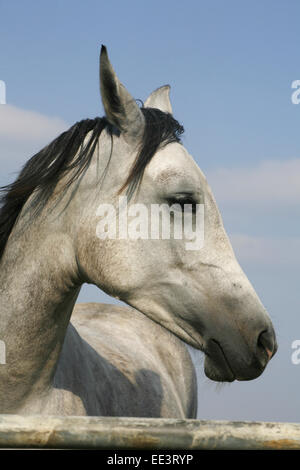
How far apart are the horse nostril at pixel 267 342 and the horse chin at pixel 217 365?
17cm

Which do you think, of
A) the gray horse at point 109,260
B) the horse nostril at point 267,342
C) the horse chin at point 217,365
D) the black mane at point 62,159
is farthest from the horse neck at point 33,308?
the horse nostril at point 267,342

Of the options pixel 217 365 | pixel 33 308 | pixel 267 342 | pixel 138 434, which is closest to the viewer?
pixel 138 434

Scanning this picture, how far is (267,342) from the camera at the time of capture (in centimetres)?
238

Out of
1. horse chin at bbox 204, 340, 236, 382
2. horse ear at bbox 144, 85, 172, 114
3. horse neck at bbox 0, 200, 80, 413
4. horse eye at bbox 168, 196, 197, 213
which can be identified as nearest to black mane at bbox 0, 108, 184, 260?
horse neck at bbox 0, 200, 80, 413

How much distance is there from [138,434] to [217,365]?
1042 mm

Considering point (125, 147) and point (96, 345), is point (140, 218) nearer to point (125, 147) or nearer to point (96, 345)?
point (125, 147)

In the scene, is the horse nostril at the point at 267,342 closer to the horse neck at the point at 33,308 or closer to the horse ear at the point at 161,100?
the horse neck at the point at 33,308

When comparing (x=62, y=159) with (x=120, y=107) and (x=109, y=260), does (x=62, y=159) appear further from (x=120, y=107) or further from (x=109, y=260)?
(x=109, y=260)

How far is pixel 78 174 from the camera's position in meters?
2.69

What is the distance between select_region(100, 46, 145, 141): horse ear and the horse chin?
1.03 m

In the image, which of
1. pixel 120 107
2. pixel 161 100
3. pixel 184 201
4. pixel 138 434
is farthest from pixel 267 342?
pixel 161 100

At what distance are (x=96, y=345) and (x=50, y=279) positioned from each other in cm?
143

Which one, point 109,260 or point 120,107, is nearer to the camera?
point 109,260
